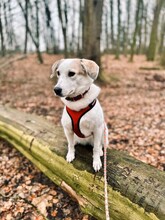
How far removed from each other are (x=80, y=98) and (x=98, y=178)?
1077mm

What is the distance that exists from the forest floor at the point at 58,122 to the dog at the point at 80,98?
1.15 m

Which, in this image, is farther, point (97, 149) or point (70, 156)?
point (70, 156)

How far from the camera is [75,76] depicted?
271cm

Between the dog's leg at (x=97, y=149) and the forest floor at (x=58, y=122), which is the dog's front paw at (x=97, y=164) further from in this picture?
the forest floor at (x=58, y=122)

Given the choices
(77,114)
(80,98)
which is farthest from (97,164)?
(80,98)

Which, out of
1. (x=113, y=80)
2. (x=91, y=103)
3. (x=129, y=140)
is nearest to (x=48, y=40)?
(x=113, y=80)

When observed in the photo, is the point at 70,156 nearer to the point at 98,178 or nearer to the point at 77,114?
the point at 98,178

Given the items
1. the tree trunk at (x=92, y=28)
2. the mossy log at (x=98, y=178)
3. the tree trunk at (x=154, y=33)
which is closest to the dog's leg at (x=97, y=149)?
the mossy log at (x=98, y=178)

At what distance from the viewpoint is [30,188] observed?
12.8 ft

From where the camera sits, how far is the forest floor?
352 cm

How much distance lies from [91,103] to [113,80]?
780cm

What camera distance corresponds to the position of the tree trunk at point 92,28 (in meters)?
8.81

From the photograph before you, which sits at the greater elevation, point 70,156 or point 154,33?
point 154,33

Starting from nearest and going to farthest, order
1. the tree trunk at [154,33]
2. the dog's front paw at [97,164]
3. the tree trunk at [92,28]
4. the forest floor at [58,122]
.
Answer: the dog's front paw at [97,164] → the forest floor at [58,122] → the tree trunk at [92,28] → the tree trunk at [154,33]
